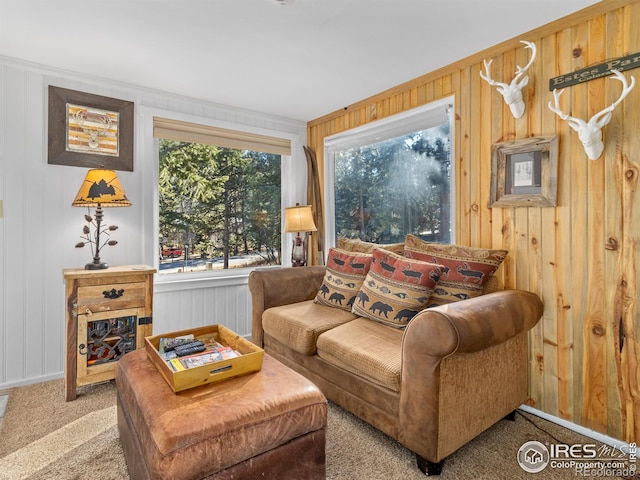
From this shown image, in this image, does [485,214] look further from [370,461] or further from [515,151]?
[370,461]

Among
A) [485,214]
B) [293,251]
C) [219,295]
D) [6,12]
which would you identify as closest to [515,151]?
[485,214]

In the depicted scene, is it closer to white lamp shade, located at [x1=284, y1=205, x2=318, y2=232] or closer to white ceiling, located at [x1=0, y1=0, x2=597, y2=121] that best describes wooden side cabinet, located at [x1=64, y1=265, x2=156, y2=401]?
white lamp shade, located at [x1=284, y1=205, x2=318, y2=232]

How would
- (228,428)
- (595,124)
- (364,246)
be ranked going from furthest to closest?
(364,246) < (595,124) < (228,428)

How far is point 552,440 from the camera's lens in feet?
6.30

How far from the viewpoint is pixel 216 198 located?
350cm

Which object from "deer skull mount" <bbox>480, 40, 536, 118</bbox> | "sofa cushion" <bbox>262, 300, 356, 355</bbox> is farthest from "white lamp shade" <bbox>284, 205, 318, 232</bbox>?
"deer skull mount" <bbox>480, 40, 536, 118</bbox>

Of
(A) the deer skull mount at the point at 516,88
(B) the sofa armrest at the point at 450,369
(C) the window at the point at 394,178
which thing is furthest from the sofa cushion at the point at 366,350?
(A) the deer skull mount at the point at 516,88

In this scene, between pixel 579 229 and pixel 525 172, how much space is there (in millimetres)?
447

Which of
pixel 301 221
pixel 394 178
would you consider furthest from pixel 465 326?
pixel 301 221

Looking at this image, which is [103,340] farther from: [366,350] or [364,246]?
[364,246]

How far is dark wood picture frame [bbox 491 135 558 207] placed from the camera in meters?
2.08

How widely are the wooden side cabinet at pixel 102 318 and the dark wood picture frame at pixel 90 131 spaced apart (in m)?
0.90

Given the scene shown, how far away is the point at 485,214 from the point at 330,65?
1.53 metres

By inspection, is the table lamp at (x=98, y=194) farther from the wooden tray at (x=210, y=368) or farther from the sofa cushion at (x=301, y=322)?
the sofa cushion at (x=301, y=322)
